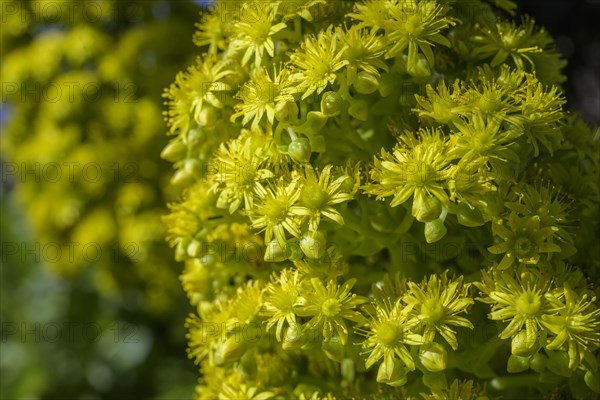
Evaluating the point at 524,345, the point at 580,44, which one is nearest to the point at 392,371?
the point at 524,345

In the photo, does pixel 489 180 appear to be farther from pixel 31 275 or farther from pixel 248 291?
pixel 31 275

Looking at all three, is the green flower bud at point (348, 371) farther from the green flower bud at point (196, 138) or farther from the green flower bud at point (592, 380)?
the green flower bud at point (196, 138)

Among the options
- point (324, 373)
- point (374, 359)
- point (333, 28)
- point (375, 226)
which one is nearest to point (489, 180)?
point (375, 226)

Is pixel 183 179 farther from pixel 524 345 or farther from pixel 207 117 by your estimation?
pixel 524 345

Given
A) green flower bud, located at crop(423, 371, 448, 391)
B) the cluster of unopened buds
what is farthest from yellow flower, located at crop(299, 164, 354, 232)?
green flower bud, located at crop(423, 371, 448, 391)

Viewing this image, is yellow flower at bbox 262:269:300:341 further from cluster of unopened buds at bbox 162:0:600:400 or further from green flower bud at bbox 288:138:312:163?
green flower bud at bbox 288:138:312:163

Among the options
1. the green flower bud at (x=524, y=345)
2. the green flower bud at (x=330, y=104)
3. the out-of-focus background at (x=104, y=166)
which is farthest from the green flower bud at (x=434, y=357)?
the out-of-focus background at (x=104, y=166)
